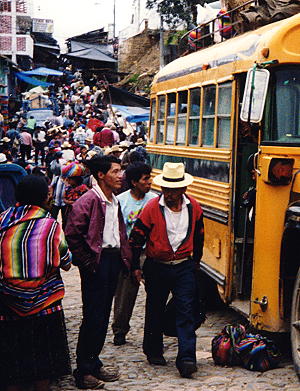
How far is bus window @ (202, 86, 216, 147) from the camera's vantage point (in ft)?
25.4

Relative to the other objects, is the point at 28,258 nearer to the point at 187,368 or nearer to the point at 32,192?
the point at 32,192

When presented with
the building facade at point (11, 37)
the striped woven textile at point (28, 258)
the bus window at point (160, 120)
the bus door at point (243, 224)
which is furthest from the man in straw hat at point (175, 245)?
the building facade at point (11, 37)

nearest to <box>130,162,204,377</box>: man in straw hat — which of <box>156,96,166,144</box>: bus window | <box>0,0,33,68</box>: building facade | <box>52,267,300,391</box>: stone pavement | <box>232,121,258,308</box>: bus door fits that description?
<box>52,267,300,391</box>: stone pavement

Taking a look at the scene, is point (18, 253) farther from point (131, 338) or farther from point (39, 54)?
point (39, 54)

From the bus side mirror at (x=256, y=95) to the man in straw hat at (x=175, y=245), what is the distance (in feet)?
2.37

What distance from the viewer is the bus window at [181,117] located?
893cm

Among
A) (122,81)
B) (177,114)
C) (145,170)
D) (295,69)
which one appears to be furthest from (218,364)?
(122,81)

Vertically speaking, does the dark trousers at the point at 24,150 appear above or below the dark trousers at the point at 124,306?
above

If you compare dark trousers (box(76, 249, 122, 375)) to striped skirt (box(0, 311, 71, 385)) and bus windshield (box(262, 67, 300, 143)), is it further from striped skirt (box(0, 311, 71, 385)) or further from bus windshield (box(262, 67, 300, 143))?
bus windshield (box(262, 67, 300, 143))

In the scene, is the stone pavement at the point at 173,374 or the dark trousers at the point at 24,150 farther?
the dark trousers at the point at 24,150

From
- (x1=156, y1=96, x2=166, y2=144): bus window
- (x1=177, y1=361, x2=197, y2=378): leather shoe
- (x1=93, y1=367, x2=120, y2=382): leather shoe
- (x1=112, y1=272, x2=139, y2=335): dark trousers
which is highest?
(x1=156, y1=96, x2=166, y2=144): bus window

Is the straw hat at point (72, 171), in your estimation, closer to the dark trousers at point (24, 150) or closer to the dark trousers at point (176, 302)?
the dark trousers at point (176, 302)

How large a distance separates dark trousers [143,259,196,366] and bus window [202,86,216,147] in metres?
1.86

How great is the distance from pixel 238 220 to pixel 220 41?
2637 mm
